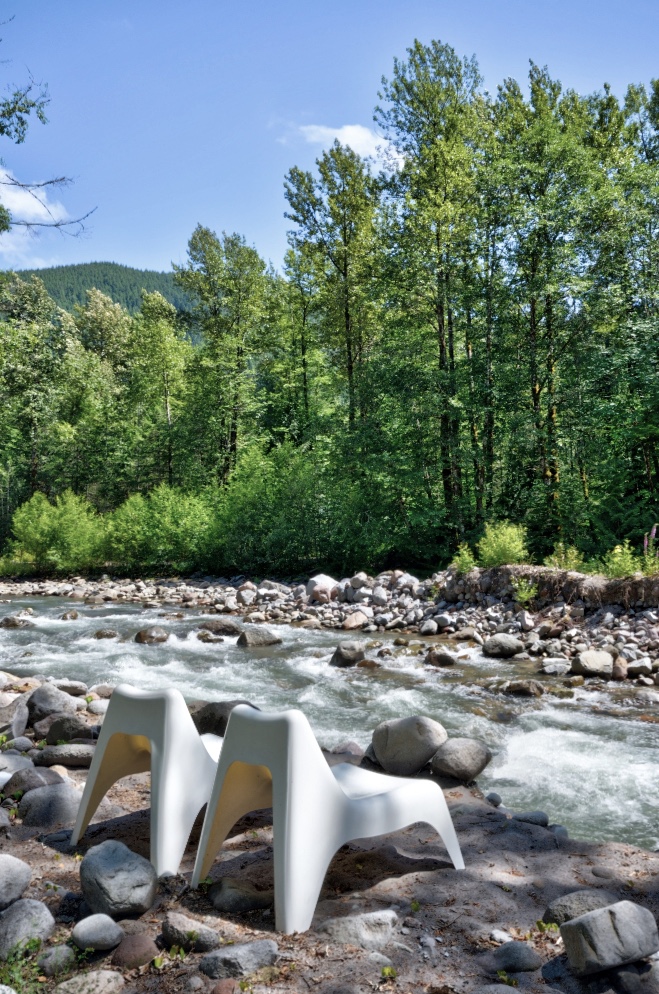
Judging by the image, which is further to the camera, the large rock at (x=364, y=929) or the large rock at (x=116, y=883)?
the large rock at (x=116, y=883)

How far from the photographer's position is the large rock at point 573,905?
8.47 ft

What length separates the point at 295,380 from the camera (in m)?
23.6

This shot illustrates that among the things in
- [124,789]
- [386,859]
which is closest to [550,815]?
[386,859]

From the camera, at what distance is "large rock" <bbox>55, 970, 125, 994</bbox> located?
218 centimetres

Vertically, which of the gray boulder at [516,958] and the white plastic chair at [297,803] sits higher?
the white plastic chair at [297,803]

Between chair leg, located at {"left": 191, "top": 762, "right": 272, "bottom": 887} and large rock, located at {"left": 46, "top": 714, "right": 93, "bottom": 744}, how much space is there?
240cm

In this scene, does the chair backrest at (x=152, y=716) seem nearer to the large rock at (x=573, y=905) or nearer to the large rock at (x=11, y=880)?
the large rock at (x=11, y=880)

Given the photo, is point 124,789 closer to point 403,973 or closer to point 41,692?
point 41,692

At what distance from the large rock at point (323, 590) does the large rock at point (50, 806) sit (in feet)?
30.2

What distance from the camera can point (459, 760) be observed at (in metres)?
4.44

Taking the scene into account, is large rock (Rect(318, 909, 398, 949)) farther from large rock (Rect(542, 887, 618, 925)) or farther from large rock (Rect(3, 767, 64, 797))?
large rock (Rect(3, 767, 64, 797))

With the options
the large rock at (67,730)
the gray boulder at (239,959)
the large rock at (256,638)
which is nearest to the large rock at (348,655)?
the large rock at (256,638)

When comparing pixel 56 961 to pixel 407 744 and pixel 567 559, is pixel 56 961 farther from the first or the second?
pixel 567 559

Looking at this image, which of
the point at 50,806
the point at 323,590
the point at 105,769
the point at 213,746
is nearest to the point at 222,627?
the point at 323,590
